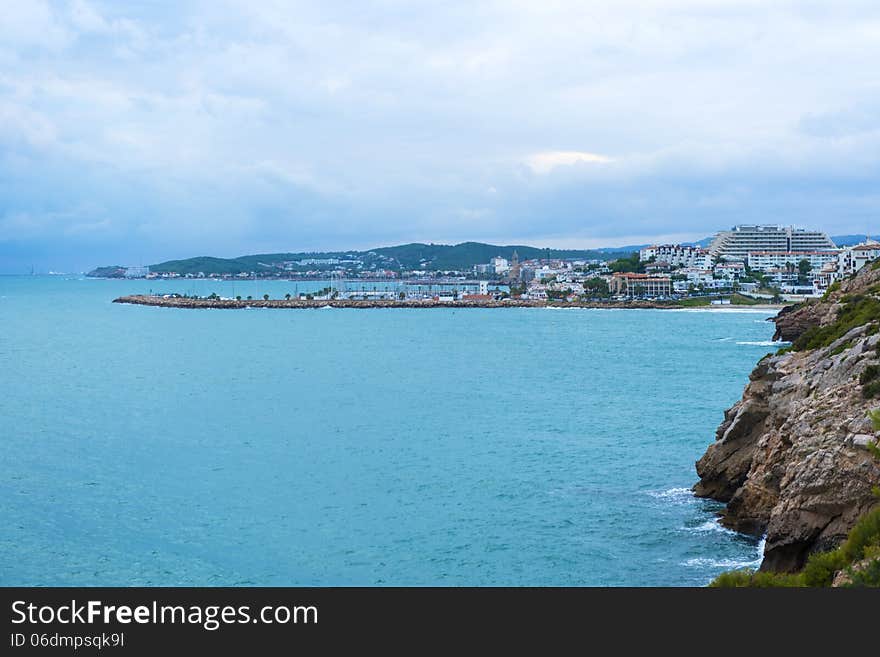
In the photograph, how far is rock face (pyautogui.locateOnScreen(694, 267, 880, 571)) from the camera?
44.5 feet

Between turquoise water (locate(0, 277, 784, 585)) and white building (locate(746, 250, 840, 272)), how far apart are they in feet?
286

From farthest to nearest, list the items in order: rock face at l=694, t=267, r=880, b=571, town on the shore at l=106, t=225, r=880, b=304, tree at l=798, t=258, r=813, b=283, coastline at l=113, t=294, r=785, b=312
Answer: coastline at l=113, t=294, r=785, b=312, tree at l=798, t=258, r=813, b=283, town on the shore at l=106, t=225, r=880, b=304, rock face at l=694, t=267, r=880, b=571

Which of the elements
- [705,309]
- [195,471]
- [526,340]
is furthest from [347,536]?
[705,309]

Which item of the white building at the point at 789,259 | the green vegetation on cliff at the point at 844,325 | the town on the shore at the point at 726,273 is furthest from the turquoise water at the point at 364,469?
the white building at the point at 789,259

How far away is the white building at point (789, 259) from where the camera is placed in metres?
135

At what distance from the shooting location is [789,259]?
448 ft

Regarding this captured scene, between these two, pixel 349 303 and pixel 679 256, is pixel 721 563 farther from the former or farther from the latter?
pixel 679 256

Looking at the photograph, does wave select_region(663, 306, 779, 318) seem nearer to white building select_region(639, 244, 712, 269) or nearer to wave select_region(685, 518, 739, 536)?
white building select_region(639, 244, 712, 269)

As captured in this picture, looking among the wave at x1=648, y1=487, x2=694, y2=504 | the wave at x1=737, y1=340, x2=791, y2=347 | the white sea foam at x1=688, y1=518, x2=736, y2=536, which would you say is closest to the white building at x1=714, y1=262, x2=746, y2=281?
the wave at x1=737, y1=340, x2=791, y2=347

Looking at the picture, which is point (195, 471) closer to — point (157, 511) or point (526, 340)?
point (157, 511)

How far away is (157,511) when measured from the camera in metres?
20.2

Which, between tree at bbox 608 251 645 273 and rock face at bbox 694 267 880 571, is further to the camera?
tree at bbox 608 251 645 273
